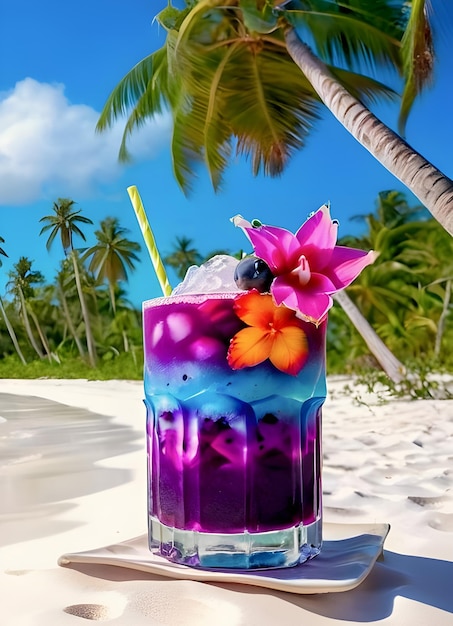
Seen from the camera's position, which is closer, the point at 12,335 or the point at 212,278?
the point at 212,278

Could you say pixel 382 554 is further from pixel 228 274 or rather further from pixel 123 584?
pixel 228 274

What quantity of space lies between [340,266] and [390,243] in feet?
47.3

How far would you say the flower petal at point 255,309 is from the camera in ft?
3.76

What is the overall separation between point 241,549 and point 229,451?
163 millimetres

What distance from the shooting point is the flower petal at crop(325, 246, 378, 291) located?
1.12 meters

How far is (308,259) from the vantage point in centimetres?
112

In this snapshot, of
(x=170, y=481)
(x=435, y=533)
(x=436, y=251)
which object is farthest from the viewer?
(x=436, y=251)

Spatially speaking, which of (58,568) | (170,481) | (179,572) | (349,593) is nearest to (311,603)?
(349,593)

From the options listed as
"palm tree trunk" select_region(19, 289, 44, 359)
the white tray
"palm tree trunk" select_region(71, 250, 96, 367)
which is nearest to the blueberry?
the white tray

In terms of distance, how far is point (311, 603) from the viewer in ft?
3.37

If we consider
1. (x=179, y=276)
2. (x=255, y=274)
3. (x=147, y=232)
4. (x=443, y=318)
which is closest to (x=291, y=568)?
(x=255, y=274)

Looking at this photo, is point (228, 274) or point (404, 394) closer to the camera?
point (228, 274)

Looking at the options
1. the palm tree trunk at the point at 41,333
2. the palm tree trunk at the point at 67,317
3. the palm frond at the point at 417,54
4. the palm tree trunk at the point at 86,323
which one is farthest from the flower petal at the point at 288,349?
the palm tree trunk at the point at 41,333

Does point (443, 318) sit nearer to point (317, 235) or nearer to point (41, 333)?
point (317, 235)
